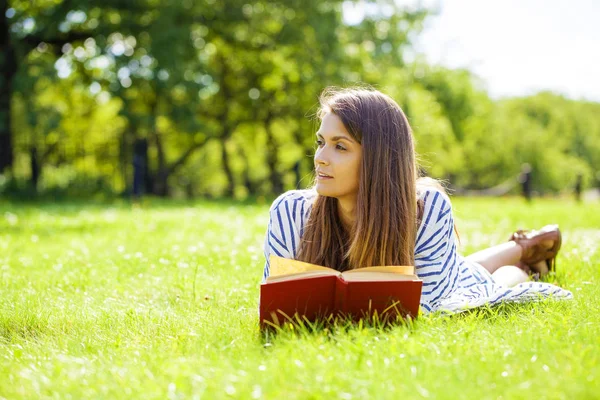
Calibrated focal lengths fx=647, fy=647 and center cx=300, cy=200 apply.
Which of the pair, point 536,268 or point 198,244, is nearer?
point 536,268

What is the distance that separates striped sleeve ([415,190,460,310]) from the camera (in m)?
3.88

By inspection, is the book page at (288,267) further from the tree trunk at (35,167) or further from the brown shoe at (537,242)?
the tree trunk at (35,167)

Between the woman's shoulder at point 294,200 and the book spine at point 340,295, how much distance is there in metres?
0.84

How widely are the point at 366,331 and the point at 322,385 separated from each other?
2.16 ft

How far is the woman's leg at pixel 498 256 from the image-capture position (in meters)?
5.09

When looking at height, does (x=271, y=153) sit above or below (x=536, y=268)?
above

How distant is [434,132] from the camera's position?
4366cm

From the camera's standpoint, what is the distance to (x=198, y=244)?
296 inches

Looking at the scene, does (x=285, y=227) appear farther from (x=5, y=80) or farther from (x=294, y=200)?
(x=5, y=80)

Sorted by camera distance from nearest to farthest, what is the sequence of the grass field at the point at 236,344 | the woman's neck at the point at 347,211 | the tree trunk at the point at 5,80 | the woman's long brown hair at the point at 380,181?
1. the grass field at the point at 236,344
2. the woman's long brown hair at the point at 380,181
3. the woman's neck at the point at 347,211
4. the tree trunk at the point at 5,80

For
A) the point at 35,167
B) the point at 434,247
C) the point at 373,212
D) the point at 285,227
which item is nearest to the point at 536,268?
the point at 434,247

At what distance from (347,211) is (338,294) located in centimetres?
71

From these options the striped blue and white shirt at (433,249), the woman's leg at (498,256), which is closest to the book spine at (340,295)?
the striped blue and white shirt at (433,249)

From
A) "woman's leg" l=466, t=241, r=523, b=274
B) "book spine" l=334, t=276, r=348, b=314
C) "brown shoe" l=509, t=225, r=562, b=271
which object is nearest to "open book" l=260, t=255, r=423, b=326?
"book spine" l=334, t=276, r=348, b=314
